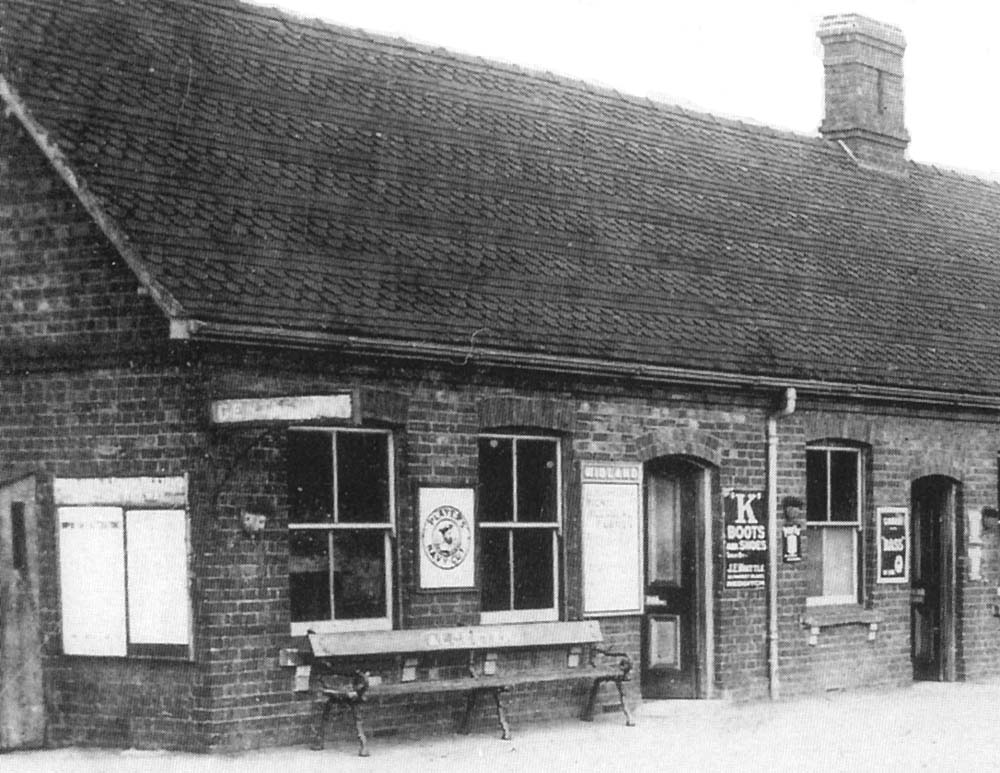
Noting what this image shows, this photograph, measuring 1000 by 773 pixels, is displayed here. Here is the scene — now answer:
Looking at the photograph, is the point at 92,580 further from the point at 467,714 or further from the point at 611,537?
the point at 611,537

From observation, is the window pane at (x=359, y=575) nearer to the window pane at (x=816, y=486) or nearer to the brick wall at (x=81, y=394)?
the brick wall at (x=81, y=394)

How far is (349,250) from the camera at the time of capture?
15.0 m

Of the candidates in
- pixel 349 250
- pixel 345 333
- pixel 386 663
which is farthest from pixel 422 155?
pixel 386 663

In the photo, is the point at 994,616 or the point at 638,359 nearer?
the point at 638,359

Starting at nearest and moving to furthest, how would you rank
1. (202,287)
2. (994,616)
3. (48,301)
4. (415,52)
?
(202,287) → (48,301) → (415,52) → (994,616)

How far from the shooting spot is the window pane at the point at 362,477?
1435 cm

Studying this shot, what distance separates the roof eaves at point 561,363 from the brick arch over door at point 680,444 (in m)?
0.49

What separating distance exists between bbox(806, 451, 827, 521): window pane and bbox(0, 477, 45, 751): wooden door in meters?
8.29

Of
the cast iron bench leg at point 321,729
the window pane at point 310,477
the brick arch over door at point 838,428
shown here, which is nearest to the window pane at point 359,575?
the window pane at point 310,477

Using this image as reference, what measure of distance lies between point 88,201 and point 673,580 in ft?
23.3

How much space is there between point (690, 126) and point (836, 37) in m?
3.99

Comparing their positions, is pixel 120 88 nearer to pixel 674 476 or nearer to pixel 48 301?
pixel 48 301

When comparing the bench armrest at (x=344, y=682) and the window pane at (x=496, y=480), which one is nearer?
the bench armrest at (x=344, y=682)

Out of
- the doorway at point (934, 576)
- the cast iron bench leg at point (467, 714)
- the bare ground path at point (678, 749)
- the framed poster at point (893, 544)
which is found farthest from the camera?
the doorway at point (934, 576)
